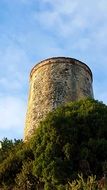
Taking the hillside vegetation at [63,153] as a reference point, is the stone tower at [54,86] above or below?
above

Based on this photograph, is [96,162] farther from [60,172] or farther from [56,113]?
[56,113]

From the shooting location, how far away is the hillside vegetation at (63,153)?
16.8 m

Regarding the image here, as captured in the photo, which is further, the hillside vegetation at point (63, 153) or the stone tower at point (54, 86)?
the stone tower at point (54, 86)

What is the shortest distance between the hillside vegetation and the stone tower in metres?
2.45

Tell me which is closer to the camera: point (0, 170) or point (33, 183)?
point (33, 183)

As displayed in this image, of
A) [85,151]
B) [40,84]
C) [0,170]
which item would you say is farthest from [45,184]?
[40,84]

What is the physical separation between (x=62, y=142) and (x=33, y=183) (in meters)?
1.87

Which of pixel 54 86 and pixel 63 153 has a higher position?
pixel 54 86

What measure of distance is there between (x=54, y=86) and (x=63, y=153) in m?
5.79

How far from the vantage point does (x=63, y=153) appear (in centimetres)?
1742

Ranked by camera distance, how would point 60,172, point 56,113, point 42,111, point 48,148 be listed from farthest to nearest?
point 42,111 → point 56,113 → point 48,148 → point 60,172

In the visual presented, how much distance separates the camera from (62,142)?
58.0 ft

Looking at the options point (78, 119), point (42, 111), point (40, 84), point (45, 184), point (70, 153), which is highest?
point (40, 84)

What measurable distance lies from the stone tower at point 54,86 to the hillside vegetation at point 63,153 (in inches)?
96.4
